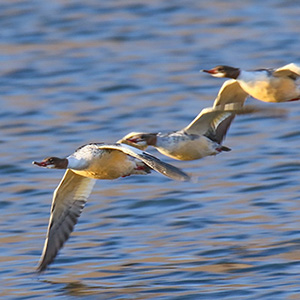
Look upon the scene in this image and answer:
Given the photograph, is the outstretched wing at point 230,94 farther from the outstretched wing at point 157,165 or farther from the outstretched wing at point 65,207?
the outstretched wing at point 157,165

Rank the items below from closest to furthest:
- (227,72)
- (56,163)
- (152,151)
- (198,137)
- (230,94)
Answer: (56,163) → (198,137) → (227,72) → (230,94) → (152,151)

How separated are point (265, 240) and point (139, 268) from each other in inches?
55.1

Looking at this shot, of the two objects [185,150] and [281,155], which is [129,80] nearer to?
[281,155]

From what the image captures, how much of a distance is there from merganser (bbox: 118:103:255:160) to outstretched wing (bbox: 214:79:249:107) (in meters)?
0.04

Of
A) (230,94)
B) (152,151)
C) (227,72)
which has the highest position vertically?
(227,72)

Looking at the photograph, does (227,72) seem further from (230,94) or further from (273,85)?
(273,85)

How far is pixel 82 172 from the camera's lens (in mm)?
9641

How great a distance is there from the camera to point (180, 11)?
2280cm

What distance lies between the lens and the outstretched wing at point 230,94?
34.5ft

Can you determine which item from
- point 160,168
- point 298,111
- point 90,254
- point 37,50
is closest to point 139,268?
point 90,254

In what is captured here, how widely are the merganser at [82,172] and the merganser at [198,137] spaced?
50 centimetres

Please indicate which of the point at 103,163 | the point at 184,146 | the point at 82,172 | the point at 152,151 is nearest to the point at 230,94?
the point at 184,146

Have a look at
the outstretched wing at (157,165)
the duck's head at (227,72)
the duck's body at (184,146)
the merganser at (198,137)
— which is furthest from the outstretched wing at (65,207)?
the duck's head at (227,72)

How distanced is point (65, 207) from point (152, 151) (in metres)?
3.64
